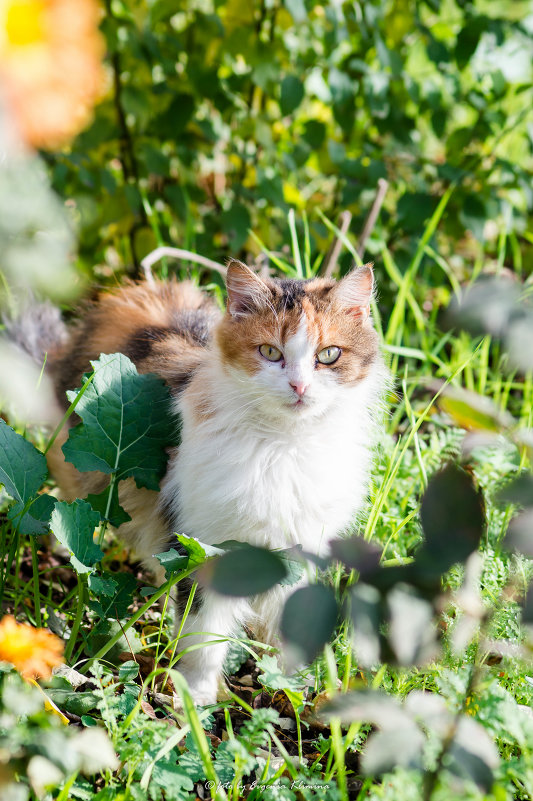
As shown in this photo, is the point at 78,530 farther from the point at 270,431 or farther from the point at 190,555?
the point at 270,431

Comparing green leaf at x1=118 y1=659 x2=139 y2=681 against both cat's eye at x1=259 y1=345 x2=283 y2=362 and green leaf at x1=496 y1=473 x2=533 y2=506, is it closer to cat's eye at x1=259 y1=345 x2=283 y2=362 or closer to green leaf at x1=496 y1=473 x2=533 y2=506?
cat's eye at x1=259 y1=345 x2=283 y2=362

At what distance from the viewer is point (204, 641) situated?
178cm

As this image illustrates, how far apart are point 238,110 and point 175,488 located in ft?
6.23

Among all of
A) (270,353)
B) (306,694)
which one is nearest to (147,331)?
(270,353)

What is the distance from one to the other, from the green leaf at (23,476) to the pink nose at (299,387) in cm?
64

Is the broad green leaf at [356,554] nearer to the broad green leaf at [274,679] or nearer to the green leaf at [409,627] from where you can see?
the green leaf at [409,627]

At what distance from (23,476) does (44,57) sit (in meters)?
1.33

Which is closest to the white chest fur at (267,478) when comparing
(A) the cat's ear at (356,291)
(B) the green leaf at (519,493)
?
(A) the cat's ear at (356,291)

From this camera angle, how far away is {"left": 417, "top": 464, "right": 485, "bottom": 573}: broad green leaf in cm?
83

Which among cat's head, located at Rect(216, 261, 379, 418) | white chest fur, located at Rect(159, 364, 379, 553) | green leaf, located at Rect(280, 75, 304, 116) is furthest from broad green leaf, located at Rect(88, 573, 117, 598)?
green leaf, located at Rect(280, 75, 304, 116)

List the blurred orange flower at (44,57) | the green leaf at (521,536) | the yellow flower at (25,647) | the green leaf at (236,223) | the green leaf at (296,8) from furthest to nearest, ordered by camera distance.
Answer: the green leaf at (236,223)
the green leaf at (296,8)
the yellow flower at (25,647)
the green leaf at (521,536)
the blurred orange flower at (44,57)

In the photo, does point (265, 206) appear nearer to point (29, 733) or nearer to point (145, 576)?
point (145, 576)

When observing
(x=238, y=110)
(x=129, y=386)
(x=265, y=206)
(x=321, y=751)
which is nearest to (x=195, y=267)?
(x=265, y=206)

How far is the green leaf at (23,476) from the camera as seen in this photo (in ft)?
5.32
